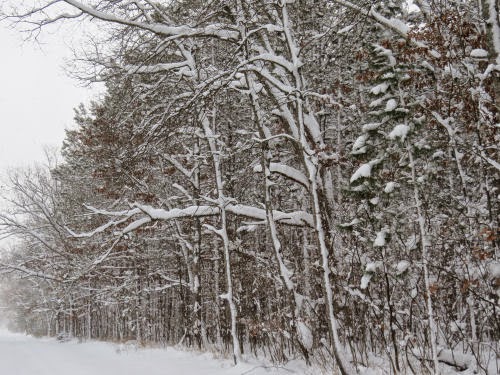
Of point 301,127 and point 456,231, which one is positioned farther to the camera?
point 456,231

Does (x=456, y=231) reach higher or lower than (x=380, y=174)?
lower

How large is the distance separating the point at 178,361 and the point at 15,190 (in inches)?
452

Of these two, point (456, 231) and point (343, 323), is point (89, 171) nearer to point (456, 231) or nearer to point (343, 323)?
point (343, 323)

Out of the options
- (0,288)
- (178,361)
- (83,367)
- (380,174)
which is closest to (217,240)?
(178,361)

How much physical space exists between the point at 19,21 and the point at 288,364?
Result: 811cm

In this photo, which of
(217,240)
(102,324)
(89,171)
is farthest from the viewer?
(102,324)

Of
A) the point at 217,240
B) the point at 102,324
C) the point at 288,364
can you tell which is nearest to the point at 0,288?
the point at 102,324

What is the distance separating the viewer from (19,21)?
7.50m

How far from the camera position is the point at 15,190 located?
16.9m

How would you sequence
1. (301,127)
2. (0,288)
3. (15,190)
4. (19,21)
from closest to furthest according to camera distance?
(301,127) → (19,21) → (15,190) → (0,288)

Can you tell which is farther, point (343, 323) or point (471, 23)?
point (343, 323)

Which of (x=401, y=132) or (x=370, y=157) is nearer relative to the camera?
(x=401, y=132)

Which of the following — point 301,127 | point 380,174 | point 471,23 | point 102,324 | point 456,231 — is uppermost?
point 471,23

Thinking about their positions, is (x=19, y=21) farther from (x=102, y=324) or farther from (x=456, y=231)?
(x=102, y=324)
